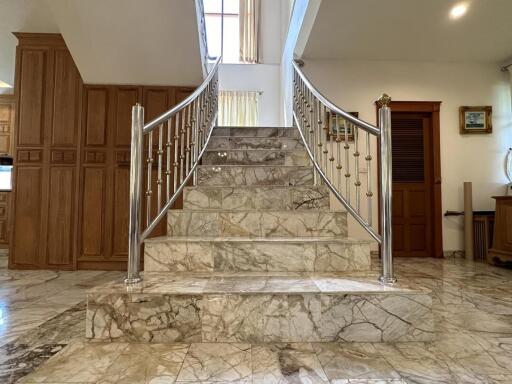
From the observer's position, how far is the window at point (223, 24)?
639 cm

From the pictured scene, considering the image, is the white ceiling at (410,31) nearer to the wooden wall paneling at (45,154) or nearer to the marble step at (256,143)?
the marble step at (256,143)

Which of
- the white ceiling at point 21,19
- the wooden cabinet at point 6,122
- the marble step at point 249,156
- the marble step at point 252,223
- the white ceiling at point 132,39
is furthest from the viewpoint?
the wooden cabinet at point 6,122

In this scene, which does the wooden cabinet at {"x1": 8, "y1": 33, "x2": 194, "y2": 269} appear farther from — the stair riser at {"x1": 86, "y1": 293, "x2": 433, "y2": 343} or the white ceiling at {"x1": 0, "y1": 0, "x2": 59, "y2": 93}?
the stair riser at {"x1": 86, "y1": 293, "x2": 433, "y2": 343}

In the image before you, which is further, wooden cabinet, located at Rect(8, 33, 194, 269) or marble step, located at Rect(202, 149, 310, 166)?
wooden cabinet, located at Rect(8, 33, 194, 269)

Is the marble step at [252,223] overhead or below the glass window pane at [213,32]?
below

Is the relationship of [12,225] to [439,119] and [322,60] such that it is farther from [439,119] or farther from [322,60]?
[439,119]

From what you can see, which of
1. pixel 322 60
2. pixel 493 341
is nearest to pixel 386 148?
pixel 493 341

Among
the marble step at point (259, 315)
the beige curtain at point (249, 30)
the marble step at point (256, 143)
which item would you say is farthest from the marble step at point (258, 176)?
the beige curtain at point (249, 30)

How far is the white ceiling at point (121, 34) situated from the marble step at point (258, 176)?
4.56 feet

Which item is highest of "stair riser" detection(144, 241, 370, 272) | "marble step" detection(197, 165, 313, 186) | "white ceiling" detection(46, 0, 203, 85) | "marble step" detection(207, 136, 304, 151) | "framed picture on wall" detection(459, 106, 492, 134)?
"white ceiling" detection(46, 0, 203, 85)

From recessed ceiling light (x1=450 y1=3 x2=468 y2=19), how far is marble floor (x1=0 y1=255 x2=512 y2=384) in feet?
9.78

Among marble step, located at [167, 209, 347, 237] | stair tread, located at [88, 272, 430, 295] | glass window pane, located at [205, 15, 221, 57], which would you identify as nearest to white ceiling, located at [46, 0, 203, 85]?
marble step, located at [167, 209, 347, 237]

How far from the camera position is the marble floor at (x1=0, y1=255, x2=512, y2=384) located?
3.53 ft

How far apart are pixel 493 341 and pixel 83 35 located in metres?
4.03
